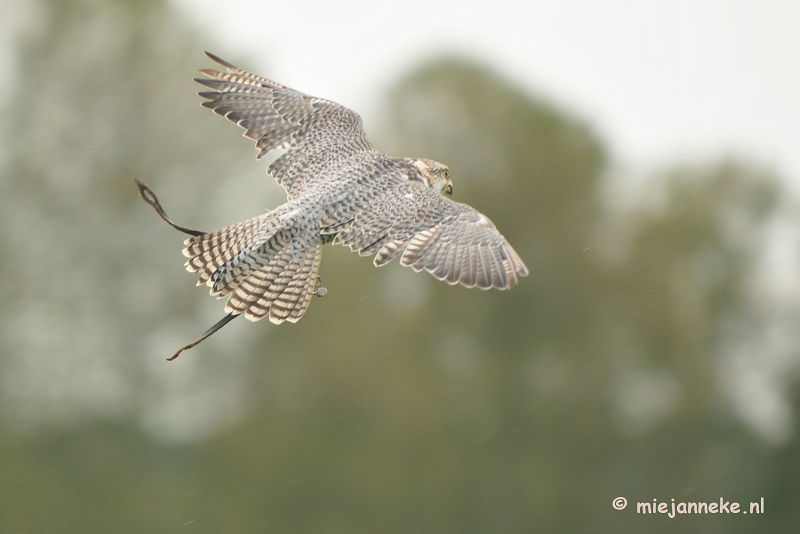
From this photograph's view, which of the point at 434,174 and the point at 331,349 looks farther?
the point at 331,349

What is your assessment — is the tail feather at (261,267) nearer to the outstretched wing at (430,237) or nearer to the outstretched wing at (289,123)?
the outstretched wing at (430,237)

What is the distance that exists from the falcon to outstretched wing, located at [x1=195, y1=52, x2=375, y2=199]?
0.02 metres

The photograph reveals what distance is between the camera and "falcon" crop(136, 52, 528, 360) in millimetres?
6602

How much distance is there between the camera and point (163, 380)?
19.8m

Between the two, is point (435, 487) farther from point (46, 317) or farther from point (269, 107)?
point (269, 107)

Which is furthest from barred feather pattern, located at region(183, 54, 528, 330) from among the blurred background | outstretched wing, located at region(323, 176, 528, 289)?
the blurred background

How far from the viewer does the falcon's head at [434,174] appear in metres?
7.88

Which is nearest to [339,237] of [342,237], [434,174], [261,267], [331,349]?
[342,237]

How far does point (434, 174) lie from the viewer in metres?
8.04

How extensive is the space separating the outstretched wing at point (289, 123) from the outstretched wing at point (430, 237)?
0.68 m

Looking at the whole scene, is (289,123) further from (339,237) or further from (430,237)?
(430,237)

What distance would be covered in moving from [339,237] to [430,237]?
1.96 ft

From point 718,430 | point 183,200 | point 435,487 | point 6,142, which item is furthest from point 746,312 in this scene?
point 6,142

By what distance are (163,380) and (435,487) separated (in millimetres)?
5029
